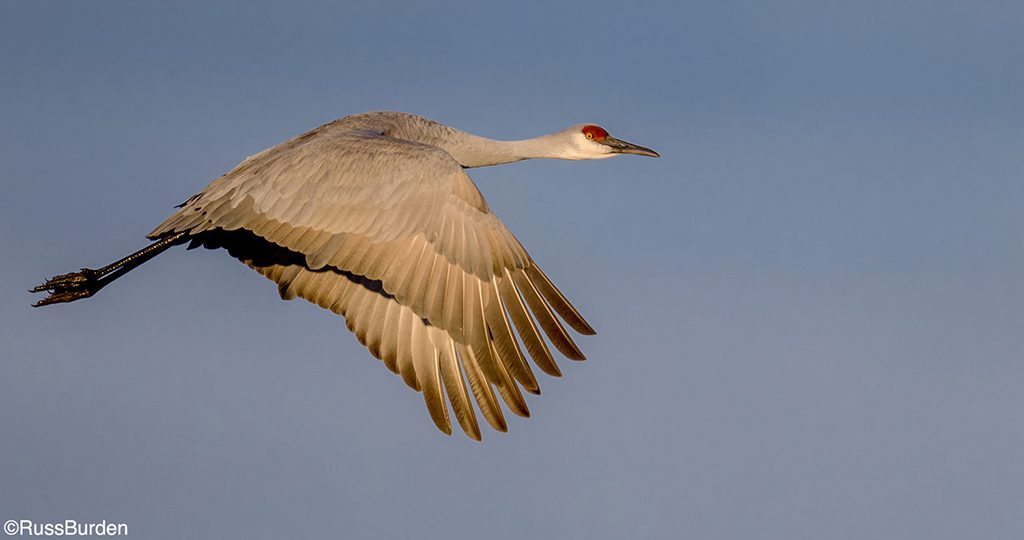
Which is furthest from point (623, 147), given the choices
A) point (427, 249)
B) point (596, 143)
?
point (427, 249)

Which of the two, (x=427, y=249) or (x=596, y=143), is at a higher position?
(x=596, y=143)

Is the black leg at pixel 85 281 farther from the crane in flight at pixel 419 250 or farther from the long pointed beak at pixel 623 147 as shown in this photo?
the long pointed beak at pixel 623 147

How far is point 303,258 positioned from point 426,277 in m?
2.37

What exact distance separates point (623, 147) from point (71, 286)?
6055 millimetres

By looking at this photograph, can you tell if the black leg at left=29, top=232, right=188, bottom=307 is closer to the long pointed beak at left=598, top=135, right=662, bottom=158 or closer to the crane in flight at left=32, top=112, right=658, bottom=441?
the crane in flight at left=32, top=112, right=658, bottom=441

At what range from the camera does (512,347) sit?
12.6m

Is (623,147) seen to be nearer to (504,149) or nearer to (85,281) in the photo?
(504,149)

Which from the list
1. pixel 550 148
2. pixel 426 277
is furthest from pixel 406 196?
pixel 550 148

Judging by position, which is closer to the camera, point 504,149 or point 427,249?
point 427,249

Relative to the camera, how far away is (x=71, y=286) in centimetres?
1547

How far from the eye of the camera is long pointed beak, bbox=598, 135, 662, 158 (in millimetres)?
16594

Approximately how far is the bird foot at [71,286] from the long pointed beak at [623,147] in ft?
18.5

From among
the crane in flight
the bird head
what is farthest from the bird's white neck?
the crane in flight

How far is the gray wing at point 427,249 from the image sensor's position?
12.6m
